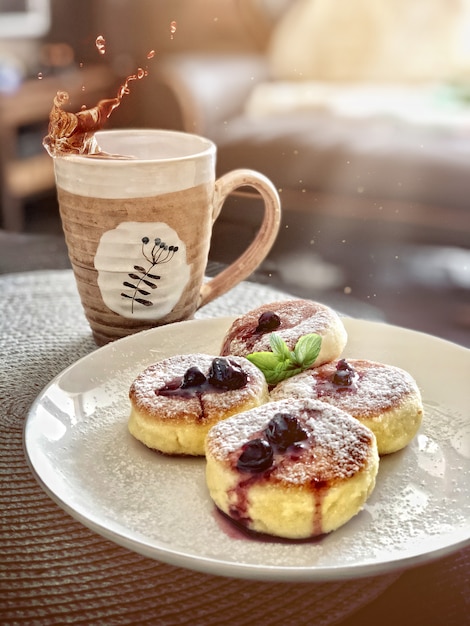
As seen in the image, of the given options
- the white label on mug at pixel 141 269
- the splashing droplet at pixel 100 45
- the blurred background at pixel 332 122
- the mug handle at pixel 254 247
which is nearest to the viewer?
the white label on mug at pixel 141 269

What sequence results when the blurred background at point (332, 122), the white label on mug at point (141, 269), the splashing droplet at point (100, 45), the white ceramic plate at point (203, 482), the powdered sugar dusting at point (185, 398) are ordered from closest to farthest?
the white ceramic plate at point (203, 482) < the powdered sugar dusting at point (185, 398) < the white label on mug at point (141, 269) < the blurred background at point (332, 122) < the splashing droplet at point (100, 45)

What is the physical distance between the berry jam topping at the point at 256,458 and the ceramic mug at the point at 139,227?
351 mm

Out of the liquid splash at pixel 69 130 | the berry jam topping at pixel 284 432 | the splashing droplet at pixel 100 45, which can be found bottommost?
the splashing droplet at pixel 100 45

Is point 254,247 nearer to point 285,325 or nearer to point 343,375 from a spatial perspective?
point 285,325

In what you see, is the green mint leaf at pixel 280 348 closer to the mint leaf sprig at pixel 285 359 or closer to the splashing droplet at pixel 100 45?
the mint leaf sprig at pixel 285 359

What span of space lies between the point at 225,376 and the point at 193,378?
3 centimetres

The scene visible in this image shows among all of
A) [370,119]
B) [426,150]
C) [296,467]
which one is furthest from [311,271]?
[296,467]

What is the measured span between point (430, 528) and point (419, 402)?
0.49 ft

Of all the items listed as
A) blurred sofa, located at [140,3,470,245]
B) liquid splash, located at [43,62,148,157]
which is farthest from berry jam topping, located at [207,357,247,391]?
blurred sofa, located at [140,3,470,245]

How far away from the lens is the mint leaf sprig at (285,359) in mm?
687

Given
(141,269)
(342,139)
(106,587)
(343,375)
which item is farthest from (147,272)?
(342,139)

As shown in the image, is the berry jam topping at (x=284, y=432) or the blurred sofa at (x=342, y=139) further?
the blurred sofa at (x=342, y=139)

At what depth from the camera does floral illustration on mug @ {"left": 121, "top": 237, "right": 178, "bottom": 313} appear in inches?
32.8

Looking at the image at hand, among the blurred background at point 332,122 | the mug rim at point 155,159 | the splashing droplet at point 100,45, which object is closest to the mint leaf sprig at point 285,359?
the mug rim at point 155,159
